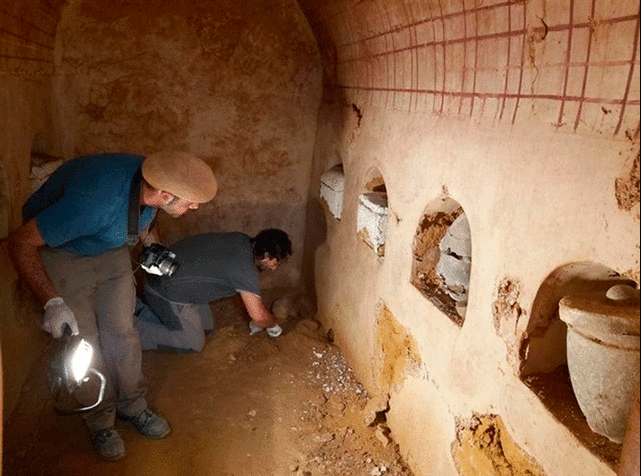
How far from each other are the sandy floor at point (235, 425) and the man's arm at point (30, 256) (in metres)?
0.97

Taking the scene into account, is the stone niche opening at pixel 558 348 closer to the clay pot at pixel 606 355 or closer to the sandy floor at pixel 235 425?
the clay pot at pixel 606 355

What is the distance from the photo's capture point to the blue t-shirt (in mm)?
2754

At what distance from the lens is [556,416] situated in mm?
1937

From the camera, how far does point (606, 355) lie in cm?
166

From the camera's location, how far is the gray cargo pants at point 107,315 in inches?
120

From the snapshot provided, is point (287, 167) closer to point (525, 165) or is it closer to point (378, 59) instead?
point (378, 59)

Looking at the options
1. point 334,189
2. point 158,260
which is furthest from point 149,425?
point 334,189

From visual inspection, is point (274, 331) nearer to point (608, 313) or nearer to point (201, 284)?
point (201, 284)

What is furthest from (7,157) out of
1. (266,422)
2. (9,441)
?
(266,422)

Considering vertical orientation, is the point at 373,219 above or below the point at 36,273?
above

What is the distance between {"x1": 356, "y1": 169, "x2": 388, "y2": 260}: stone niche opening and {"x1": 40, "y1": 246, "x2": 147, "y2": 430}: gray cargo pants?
62.9 inches

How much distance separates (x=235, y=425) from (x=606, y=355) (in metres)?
2.53

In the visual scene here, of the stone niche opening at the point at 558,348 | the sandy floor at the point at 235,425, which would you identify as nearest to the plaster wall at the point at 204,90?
the sandy floor at the point at 235,425

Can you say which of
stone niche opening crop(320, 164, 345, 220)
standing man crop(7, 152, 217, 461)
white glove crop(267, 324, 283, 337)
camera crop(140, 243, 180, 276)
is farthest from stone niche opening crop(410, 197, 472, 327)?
white glove crop(267, 324, 283, 337)
